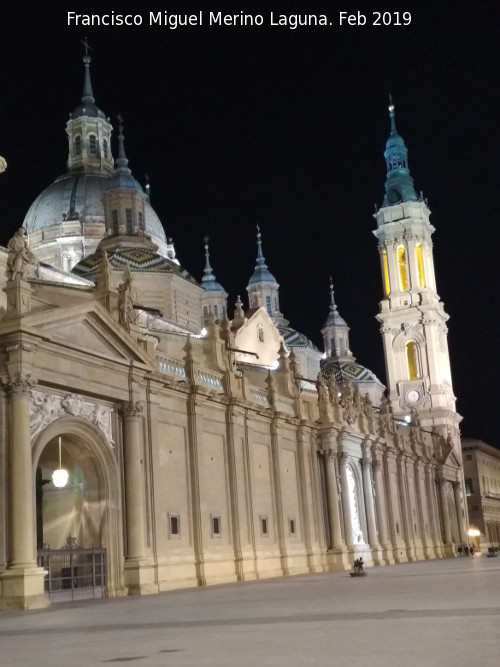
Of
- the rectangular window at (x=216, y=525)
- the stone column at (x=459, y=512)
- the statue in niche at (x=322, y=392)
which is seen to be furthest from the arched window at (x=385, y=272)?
the rectangular window at (x=216, y=525)

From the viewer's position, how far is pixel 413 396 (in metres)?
98.2

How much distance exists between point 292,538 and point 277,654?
111 ft

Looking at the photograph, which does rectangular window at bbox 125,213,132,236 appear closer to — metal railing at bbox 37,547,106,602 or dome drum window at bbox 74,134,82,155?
dome drum window at bbox 74,134,82,155

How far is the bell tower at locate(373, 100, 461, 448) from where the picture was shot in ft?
320

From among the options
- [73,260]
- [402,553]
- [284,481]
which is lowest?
[402,553]

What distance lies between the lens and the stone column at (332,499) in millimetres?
47469

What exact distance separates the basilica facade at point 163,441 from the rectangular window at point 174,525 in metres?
0.06

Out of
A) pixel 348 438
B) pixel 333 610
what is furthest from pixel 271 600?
pixel 348 438

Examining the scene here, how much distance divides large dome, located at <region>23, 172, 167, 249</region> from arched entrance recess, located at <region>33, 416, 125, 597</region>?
43074 millimetres

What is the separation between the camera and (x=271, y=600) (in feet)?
69.4

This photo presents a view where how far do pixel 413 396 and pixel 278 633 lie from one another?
8705cm

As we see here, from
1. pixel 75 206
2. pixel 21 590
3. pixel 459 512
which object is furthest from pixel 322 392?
pixel 75 206

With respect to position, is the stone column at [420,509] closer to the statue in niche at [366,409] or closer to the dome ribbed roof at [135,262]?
the statue in niche at [366,409]

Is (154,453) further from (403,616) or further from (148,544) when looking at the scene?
(403,616)
